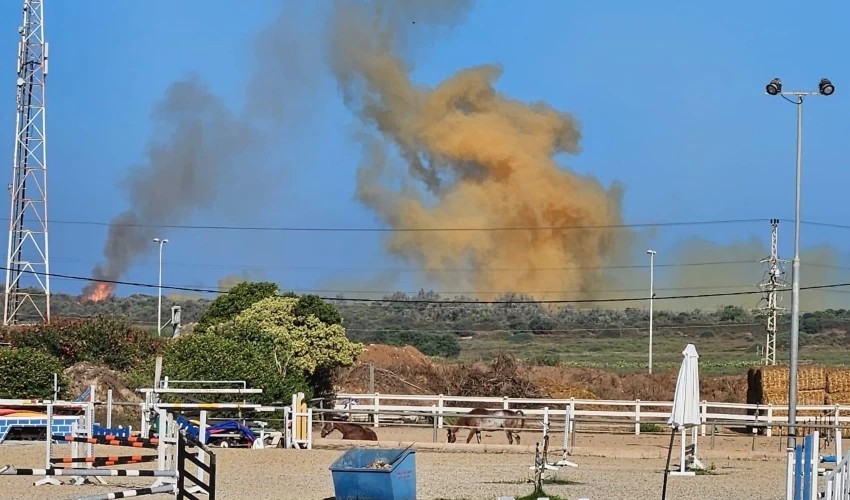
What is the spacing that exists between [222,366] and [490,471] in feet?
38.8

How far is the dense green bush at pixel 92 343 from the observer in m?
43.1

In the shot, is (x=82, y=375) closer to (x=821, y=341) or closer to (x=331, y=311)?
(x=331, y=311)

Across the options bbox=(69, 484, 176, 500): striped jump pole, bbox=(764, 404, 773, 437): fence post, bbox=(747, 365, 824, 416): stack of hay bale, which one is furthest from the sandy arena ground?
bbox=(747, 365, 824, 416): stack of hay bale

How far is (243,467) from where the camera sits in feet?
81.9

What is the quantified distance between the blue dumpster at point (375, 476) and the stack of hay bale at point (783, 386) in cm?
2725


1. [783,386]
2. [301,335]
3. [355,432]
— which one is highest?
[301,335]

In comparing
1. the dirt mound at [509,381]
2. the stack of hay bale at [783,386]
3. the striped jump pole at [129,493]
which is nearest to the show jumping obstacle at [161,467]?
the striped jump pole at [129,493]

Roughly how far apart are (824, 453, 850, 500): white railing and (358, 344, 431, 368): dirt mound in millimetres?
43280

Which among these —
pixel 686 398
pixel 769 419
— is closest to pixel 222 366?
pixel 769 419

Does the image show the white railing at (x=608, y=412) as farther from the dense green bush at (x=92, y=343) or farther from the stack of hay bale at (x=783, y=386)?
the dense green bush at (x=92, y=343)

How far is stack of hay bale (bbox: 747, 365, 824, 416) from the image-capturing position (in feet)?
141

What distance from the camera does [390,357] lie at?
59250mm

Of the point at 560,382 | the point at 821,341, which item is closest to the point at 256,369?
the point at 560,382

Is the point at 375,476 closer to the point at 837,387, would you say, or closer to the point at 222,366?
the point at 222,366
